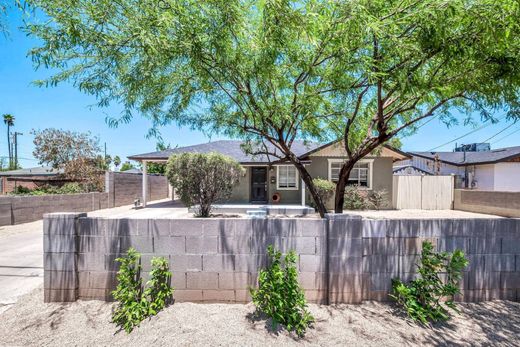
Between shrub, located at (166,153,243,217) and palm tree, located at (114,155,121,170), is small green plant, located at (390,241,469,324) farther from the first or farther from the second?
palm tree, located at (114,155,121,170)

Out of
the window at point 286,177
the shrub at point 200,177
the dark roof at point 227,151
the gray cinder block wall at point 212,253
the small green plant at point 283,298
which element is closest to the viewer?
the small green plant at point 283,298

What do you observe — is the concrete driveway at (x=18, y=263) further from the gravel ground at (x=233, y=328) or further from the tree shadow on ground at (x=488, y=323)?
the tree shadow on ground at (x=488, y=323)

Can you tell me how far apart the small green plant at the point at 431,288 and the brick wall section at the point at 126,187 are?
1486 centimetres

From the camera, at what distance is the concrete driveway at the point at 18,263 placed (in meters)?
4.00

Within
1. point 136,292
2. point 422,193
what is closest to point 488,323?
point 136,292

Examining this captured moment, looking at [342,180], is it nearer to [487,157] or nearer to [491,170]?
[491,170]

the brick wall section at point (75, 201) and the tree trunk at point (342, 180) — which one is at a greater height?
the tree trunk at point (342, 180)

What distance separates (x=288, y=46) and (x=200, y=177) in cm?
590

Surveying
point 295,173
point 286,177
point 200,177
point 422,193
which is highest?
point 295,173

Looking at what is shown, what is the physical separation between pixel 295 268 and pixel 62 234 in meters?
3.25

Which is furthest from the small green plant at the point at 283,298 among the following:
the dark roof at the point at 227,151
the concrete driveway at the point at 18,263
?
the dark roof at the point at 227,151

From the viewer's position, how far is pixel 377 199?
545 inches

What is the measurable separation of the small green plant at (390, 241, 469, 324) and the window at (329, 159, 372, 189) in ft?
35.5

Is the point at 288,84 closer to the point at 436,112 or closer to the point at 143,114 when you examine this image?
the point at 143,114
